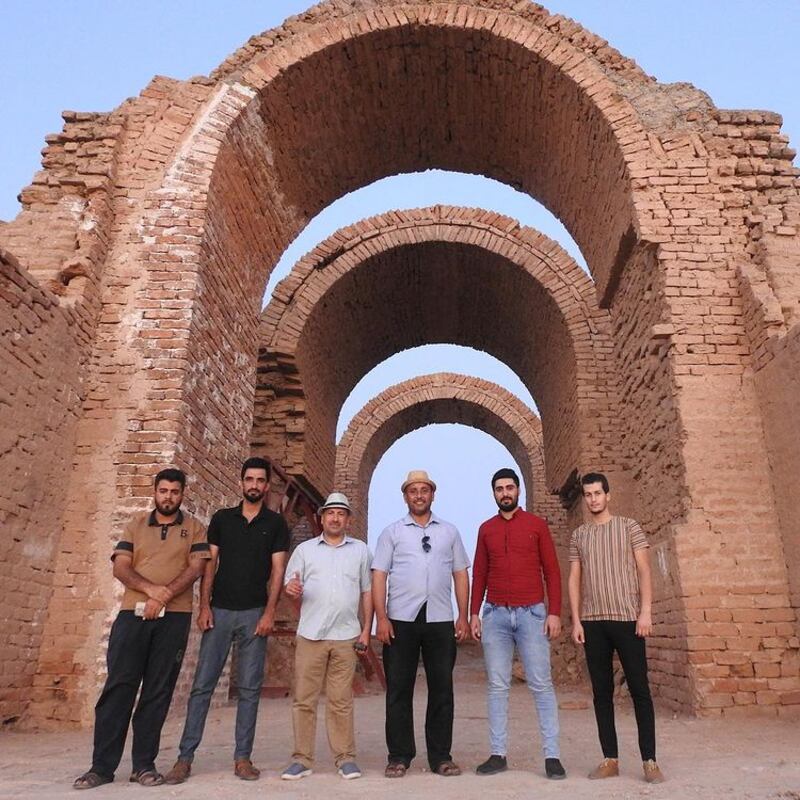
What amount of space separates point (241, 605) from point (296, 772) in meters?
0.89

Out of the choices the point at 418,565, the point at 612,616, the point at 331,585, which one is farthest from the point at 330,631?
the point at 612,616

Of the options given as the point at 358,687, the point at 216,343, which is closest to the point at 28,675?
the point at 216,343

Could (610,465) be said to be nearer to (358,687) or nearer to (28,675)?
(358,687)

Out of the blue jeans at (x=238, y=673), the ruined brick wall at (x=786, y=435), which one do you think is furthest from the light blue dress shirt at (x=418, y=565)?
the ruined brick wall at (x=786, y=435)

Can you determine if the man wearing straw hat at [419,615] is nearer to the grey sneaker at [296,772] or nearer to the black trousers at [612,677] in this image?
the grey sneaker at [296,772]

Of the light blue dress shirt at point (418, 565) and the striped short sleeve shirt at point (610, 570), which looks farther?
the light blue dress shirt at point (418, 565)

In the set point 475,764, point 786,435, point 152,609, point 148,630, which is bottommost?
point 475,764

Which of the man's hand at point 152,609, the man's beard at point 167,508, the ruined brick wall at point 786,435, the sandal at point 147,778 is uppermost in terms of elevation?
the ruined brick wall at point 786,435

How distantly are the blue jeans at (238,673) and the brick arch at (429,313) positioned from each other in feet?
20.4

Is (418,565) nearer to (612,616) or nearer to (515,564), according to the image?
(515,564)

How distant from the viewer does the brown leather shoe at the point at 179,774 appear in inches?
135

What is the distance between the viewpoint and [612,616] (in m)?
3.57

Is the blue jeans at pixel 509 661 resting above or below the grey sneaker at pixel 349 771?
above

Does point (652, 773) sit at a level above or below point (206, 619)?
below
